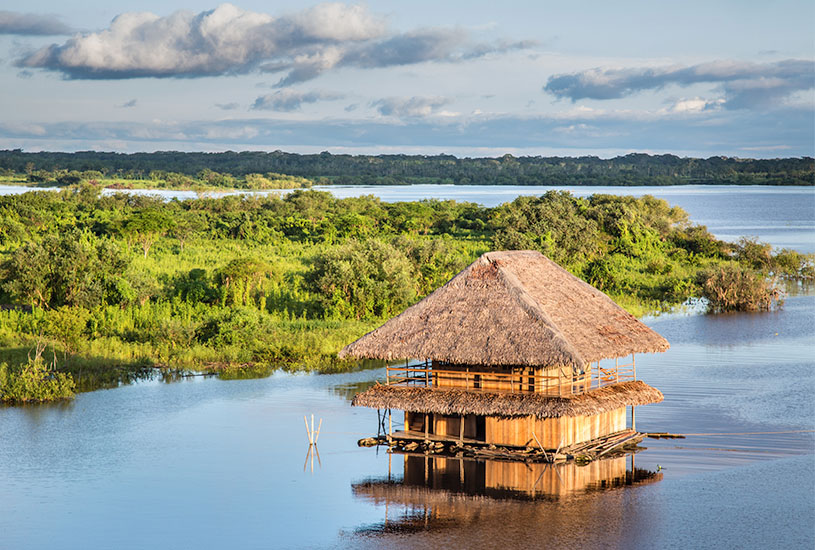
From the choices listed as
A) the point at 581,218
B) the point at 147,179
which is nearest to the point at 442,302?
the point at 581,218

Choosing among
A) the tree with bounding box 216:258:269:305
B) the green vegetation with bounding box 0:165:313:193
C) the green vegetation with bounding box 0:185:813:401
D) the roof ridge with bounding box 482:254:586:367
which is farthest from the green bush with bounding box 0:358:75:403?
the green vegetation with bounding box 0:165:313:193

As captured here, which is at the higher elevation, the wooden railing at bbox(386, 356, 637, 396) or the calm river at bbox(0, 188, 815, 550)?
the wooden railing at bbox(386, 356, 637, 396)

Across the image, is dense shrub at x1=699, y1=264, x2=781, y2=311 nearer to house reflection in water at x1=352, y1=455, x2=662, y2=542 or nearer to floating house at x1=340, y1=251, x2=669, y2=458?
floating house at x1=340, y1=251, x2=669, y2=458

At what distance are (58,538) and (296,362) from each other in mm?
17729

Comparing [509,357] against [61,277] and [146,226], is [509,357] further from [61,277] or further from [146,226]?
[146,226]

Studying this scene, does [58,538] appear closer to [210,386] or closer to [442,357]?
[442,357]

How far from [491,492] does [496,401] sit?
201 centimetres

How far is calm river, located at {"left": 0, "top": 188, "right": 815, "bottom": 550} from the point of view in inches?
726

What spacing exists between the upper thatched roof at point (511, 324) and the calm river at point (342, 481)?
255cm

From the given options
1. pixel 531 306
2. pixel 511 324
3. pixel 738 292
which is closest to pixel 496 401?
pixel 511 324

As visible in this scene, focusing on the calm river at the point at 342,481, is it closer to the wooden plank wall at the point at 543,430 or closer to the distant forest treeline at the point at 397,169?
the wooden plank wall at the point at 543,430

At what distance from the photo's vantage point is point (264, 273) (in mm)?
47281

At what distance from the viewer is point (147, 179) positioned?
140375mm

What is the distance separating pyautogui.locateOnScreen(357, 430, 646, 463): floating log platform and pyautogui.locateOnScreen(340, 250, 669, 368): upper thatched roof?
1.93 meters
